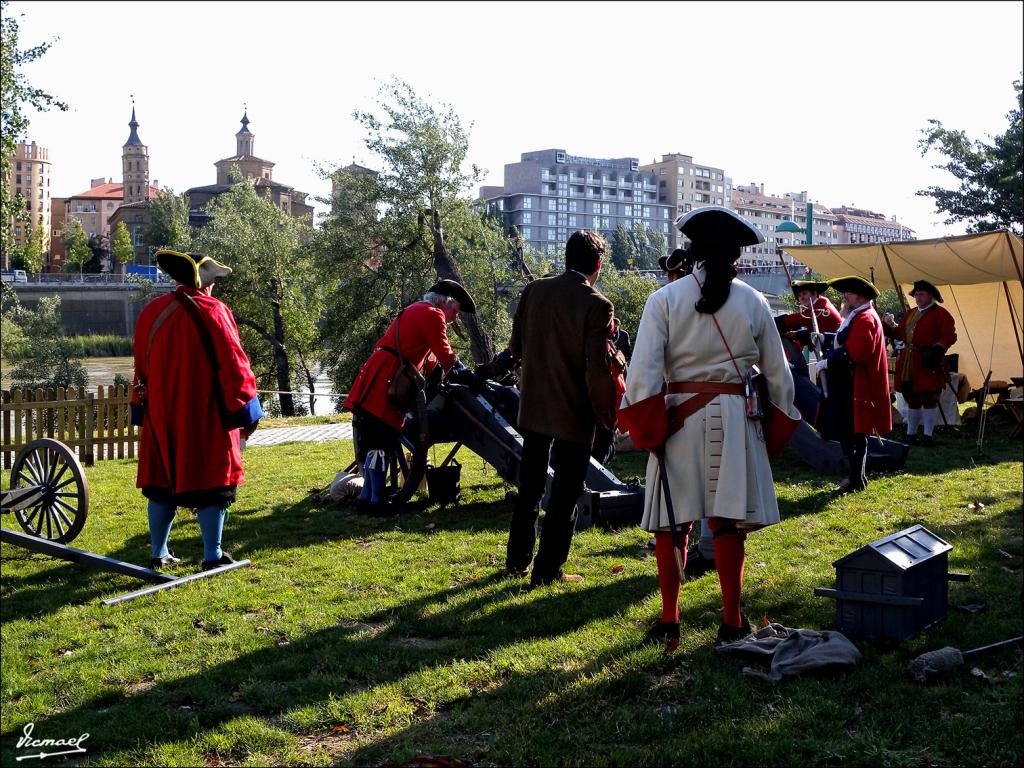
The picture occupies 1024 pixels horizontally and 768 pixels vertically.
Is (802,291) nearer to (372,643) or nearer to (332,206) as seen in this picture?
(372,643)

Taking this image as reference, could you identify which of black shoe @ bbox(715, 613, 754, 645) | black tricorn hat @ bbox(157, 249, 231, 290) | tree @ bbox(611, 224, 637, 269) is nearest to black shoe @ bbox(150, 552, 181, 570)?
black tricorn hat @ bbox(157, 249, 231, 290)

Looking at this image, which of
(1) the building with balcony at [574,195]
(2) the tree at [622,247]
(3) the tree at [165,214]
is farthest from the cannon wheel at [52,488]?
(1) the building with balcony at [574,195]

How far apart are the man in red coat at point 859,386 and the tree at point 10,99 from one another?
2314cm

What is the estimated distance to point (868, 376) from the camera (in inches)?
312

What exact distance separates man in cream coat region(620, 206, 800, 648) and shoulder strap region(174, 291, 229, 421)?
8.63 ft

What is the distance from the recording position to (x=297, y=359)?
37.6 meters

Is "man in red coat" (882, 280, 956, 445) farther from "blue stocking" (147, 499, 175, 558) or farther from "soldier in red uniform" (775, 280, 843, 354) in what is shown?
"blue stocking" (147, 499, 175, 558)

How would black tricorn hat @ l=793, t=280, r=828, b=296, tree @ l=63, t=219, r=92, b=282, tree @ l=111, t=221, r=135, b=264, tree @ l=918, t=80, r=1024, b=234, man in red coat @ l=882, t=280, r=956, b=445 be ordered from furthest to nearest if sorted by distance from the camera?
tree @ l=111, t=221, r=135, b=264, tree @ l=63, t=219, r=92, b=282, tree @ l=918, t=80, r=1024, b=234, man in red coat @ l=882, t=280, r=956, b=445, black tricorn hat @ l=793, t=280, r=828, b=296

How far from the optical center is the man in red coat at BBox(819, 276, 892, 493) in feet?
25.8

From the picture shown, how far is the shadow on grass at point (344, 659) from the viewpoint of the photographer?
3.61 metres

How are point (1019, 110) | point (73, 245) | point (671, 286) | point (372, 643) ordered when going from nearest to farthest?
point (671, 286), point (372, 643), point (1019, 110), point (73, 245)

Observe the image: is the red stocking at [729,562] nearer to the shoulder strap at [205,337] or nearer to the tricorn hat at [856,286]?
the shoulder strap at [205,337]

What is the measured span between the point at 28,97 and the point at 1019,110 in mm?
25621

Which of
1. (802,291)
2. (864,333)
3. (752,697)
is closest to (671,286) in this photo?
(752,697)
